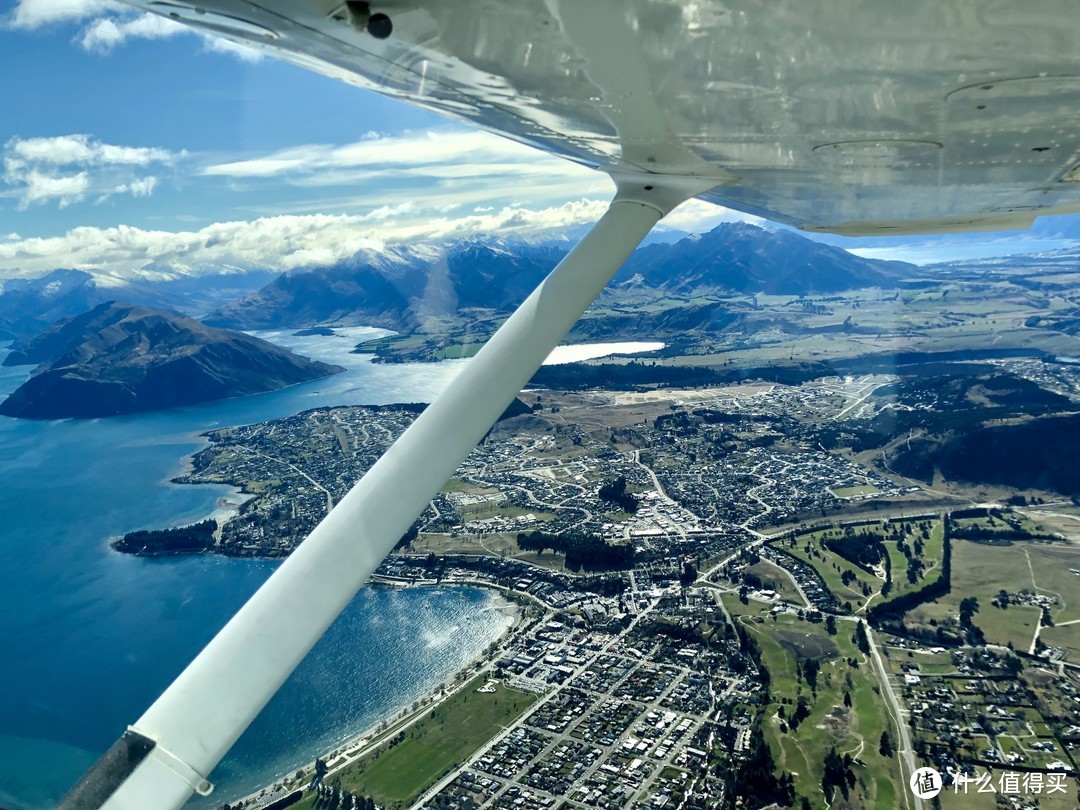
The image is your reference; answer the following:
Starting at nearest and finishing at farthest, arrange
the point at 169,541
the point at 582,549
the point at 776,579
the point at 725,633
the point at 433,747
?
1. the point at 433,747
2. the point at 725,633
3. the point at 776,579
4. the point at 582,549
5. the point at 169,541

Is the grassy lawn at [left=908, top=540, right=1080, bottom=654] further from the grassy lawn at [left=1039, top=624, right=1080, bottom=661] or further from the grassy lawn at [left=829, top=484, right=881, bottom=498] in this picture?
the grassy lawn at [left=829, top=484, right=881, bottom=498]

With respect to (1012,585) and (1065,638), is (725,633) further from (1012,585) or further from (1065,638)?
(1012,585)

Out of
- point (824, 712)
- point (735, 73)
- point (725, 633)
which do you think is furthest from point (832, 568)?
point (735, 73)

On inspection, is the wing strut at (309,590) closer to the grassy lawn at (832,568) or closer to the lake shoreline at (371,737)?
the lake shoreline at (371,737)

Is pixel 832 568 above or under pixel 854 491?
under

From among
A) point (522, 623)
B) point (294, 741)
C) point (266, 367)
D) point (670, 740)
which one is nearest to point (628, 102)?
point (670, 740)
